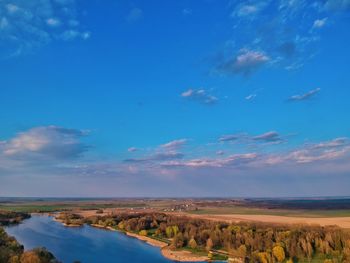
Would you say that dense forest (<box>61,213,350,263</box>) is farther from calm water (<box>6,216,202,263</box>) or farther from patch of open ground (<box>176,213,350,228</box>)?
patch of open ground (<box>176,213,350,228</box>)

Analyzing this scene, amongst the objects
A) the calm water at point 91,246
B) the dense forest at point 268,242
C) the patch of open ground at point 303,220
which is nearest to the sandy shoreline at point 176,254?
the calm water at point 91,246

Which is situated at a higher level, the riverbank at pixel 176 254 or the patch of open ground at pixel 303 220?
the patch of open ground at pixel 303 220

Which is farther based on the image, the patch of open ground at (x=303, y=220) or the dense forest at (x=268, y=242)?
the patch of open ground at (x=303, y=220)

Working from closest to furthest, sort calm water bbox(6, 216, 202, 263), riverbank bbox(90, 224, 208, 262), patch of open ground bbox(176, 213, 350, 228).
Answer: riverbank bbox(90, 224, 208, 262), calm water bbox(6, 216, 202, 263), patch of open ground bbox(176, 213, 350, 228)

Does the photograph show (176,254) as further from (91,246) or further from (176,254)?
(91,246)

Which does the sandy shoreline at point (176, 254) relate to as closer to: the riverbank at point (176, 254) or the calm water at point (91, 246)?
the riverbank at point (176, 254)

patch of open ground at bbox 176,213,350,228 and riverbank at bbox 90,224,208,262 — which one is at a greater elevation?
patch of open ground at bbox 176,213,350,228

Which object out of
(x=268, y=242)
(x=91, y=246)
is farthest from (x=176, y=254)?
(x=91, y=246)

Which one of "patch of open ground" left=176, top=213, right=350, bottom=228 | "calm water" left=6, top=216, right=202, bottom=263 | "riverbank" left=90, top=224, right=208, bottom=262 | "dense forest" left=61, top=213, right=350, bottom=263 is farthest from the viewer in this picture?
"patch of open ground" left=176, top=213, right=350, bottom=228

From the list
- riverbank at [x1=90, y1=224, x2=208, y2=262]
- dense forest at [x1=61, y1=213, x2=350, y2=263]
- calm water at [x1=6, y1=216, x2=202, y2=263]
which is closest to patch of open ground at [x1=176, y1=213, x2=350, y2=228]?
dense forest at [x1=61, y1=213, x2=350, y2=263]
